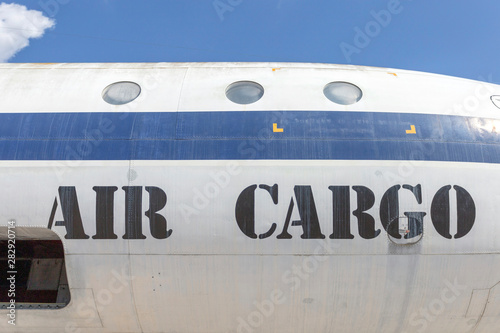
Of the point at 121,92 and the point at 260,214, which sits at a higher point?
the point at 121,92

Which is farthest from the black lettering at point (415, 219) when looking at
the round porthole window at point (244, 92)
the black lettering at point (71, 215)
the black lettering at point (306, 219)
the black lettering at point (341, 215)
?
the black lettering at point (71, 215)

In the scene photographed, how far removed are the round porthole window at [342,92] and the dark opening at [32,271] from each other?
5046 millimetres

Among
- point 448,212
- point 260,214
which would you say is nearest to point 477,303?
point 448,212

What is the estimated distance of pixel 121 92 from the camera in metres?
7.59

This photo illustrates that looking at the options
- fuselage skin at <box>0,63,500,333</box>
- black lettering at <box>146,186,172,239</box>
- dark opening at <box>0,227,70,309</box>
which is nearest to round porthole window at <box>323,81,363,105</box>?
fuselage skin at <box>0,63,500,333</box>

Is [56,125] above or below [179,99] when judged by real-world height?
below

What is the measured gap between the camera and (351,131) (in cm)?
704

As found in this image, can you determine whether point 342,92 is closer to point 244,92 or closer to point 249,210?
point 244,92

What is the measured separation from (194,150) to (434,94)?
13.7 ft

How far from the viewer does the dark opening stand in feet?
24.4

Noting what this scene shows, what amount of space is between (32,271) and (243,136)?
466 centimetres

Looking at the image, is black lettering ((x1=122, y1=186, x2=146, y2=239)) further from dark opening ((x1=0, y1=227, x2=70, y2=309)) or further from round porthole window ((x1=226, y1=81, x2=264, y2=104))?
round porthole window ((x1=226, y1=81, x2=264, y2=104))

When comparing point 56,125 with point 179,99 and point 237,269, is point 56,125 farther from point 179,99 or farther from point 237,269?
point 237,269

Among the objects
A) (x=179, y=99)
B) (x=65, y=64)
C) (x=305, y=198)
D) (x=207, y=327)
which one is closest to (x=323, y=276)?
(x=305, y=198)
